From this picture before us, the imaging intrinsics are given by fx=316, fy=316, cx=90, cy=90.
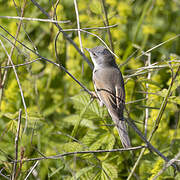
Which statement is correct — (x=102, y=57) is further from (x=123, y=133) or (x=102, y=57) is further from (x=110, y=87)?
(x=123, y=133)

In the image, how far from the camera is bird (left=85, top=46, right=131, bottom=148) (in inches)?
125

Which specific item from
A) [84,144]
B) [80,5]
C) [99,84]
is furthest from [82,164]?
[80,5]

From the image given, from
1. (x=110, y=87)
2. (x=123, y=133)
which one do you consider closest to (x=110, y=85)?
(x=110, y=87)

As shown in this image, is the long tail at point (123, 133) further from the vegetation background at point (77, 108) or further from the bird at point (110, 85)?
the vegetation background at point (77, 108)

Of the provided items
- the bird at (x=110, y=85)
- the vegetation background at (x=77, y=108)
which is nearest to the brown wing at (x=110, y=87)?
the bird at (x=110, y=85)

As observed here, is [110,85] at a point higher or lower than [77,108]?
higher

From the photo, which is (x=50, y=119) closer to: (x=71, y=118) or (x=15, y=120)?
(x=71, y=118)

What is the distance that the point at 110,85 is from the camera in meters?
3.50

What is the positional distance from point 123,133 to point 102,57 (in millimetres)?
978

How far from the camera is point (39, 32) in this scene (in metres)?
5.40

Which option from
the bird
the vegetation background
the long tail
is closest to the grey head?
the bird

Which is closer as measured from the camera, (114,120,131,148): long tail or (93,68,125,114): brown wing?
(114,120,131,148): long tail

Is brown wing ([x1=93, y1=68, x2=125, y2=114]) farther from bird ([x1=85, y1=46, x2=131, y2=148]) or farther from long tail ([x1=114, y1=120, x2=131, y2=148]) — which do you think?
long tail ([x1=114, y1=120, x2=131, y2=148])

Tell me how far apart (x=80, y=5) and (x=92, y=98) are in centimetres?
189
